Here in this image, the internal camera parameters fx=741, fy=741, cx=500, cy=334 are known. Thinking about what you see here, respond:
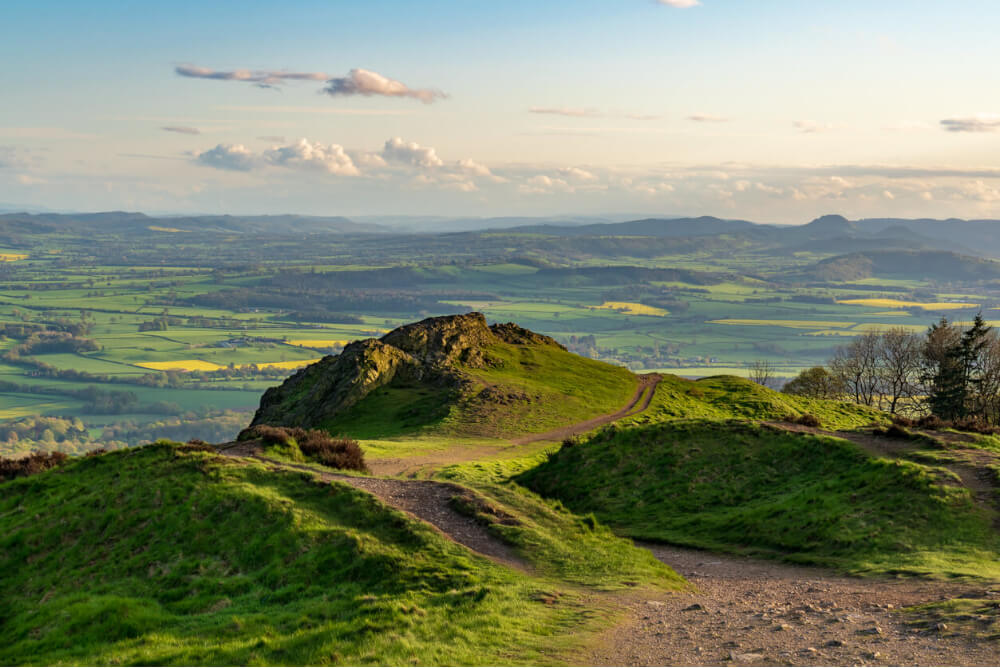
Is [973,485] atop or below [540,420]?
atop

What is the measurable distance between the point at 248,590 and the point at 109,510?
8625 mm

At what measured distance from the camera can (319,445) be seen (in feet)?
124

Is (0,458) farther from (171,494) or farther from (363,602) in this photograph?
(363,602)

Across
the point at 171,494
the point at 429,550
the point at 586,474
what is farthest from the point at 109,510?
the point at 586,474

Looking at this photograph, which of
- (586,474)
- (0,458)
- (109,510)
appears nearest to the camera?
(109,510)

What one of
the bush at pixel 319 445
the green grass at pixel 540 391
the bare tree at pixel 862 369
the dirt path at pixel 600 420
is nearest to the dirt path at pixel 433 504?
the bush at pixel 319 445

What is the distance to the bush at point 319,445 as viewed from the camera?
120 ft

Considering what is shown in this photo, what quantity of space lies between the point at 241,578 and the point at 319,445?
1495 centimetres

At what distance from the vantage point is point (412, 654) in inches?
687

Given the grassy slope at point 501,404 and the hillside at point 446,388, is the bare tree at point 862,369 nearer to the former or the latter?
the hillside at point 446,388

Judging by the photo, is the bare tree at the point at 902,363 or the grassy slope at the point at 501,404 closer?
the grassy slope at the point at 501,404

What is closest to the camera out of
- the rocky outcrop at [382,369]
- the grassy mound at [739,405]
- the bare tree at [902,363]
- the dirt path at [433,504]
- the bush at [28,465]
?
the dirt path at [433,504]

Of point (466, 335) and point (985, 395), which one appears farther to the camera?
point (466, 335)

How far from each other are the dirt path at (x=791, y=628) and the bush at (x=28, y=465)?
95.1 feet
